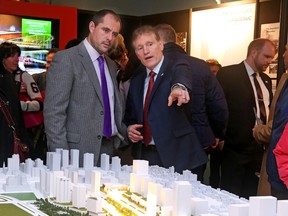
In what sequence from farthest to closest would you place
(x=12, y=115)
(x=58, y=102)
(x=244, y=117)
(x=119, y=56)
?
(x=244, y=117)
(x=119, y=56)
(x=12, y=115)
(x=58, y=102)

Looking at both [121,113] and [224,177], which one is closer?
[121,113]

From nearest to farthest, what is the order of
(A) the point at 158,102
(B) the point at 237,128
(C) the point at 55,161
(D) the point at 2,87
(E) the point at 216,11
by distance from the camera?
1. (C) the point at 55,161
2. (A) the point at 158,102
3. (D) the point at 2,87
4. (B) the point at 237,128
5. (E) the point at 216,11

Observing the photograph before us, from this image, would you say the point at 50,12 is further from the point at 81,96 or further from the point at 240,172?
the point at 81,96

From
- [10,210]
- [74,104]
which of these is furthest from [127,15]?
[10,210]

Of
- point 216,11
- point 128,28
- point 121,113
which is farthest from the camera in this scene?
point 128,28

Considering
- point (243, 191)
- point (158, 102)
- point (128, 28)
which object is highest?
point (128, 28)

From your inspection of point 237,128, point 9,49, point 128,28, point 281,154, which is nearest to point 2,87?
point 9,49

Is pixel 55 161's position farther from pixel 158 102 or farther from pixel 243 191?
pixel 243 191

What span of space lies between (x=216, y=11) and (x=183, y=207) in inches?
207

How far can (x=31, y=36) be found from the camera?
23.3 ft

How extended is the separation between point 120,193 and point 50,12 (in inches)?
218

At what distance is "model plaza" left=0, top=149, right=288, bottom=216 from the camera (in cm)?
169

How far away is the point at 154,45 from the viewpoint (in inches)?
123

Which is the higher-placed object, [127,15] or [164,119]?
[127,15]
